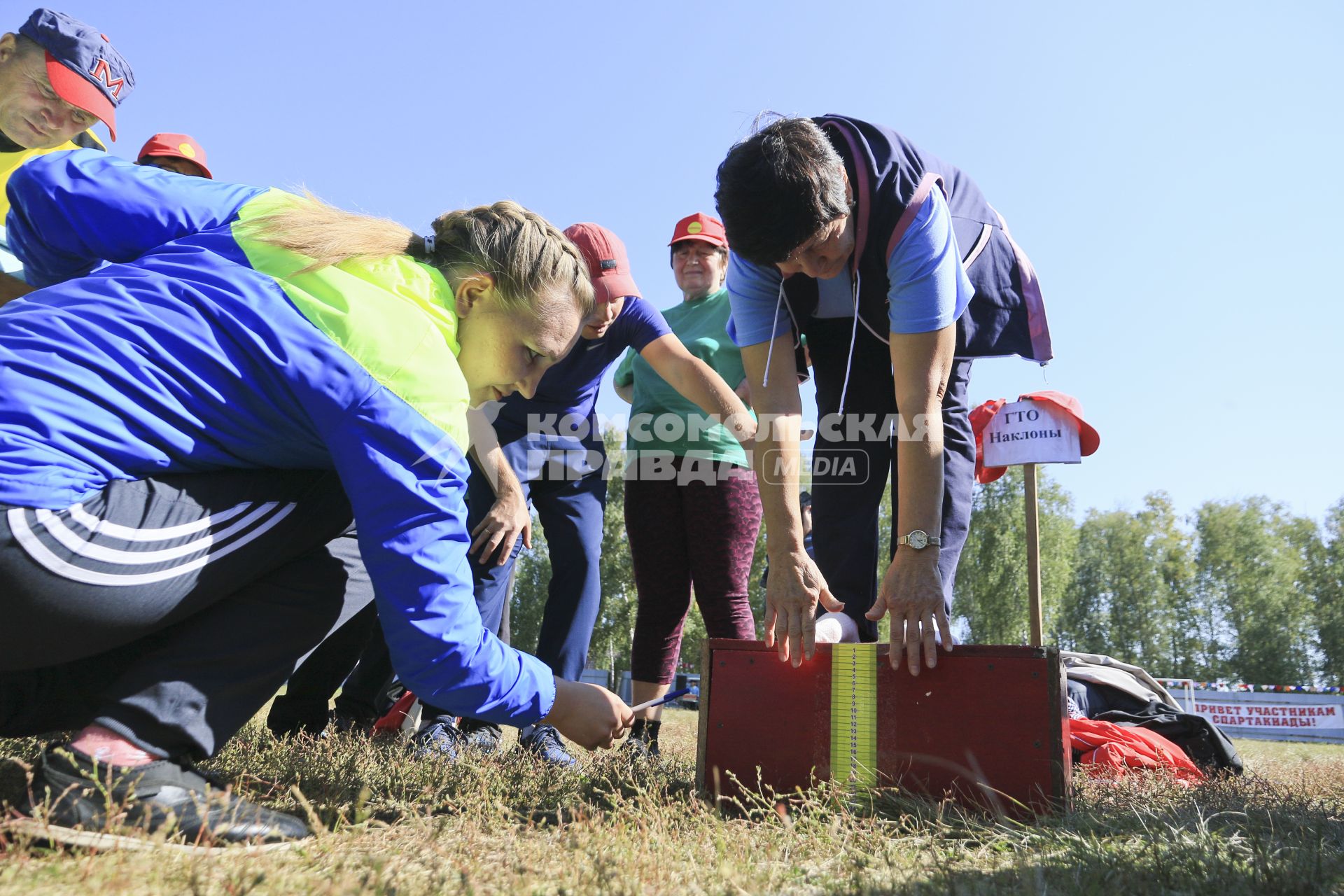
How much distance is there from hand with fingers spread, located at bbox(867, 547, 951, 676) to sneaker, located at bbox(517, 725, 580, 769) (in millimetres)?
1188

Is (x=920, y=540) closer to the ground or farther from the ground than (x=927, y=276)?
closer to the ground

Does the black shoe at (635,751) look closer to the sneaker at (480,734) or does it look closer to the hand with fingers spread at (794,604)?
the sneaker at (480,734)

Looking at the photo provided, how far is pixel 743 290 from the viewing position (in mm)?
3295

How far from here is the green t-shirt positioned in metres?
4.04

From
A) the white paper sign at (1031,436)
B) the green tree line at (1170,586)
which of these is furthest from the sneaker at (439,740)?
the green tree line at (1170,586)

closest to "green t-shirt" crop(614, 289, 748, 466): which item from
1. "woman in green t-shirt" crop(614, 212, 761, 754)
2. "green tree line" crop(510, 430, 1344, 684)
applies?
"woman in green t-shirt" crop(614, 212, 761, 754)

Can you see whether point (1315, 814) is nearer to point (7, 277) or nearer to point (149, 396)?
point (149, 396)

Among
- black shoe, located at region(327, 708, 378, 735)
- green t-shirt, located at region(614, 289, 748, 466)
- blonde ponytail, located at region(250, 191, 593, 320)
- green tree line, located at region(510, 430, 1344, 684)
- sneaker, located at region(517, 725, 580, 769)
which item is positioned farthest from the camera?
green tree line, located at region(510, 430, 1344, 684)

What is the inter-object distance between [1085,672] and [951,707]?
8.49 feet

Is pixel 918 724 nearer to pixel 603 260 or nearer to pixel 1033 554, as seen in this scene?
pixel 603 260

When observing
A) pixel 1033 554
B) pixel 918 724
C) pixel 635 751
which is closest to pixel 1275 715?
pixel 1033 554

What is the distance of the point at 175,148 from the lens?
5.01m

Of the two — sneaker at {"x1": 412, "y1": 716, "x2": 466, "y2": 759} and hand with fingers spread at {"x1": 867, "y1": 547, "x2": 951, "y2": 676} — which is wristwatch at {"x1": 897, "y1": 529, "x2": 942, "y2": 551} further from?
sneaker at {"x1": 412, "y1": 716, "x2": 466, "y2": 759}

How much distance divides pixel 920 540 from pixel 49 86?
139 inches
